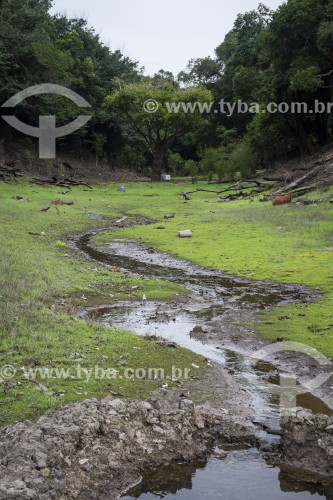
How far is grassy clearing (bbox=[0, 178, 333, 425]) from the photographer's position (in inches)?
295

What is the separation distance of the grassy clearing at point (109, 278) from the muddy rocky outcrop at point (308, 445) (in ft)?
6.17

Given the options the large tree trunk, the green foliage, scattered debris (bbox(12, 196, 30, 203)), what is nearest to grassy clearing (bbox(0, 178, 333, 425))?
scattered debris (bbox(12, 196, 30, 203))

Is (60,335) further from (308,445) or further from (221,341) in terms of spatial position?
(308,445)

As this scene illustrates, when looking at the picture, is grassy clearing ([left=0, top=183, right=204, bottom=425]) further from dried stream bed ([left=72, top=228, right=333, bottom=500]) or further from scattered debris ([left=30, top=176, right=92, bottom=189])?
scattered debris ([left=30, top=176, right=92, bottom=189])

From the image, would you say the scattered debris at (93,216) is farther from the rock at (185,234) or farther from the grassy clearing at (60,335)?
the grassy clearing at (60,335)

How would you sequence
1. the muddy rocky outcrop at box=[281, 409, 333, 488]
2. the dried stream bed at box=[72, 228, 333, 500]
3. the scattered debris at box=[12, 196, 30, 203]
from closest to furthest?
the dried stream bed at box=[72, 228, 333, 500] < the muddy rocky outcrop at box=[281, 409, 333, 488] < the scattered debris at box=[12, 196, 30, 203]

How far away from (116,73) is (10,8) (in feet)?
67.3

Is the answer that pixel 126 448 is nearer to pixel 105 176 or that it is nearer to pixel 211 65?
pixel 105 176

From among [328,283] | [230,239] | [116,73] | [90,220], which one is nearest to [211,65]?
[116,73]

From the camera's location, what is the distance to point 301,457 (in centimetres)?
603

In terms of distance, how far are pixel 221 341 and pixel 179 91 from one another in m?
43.5

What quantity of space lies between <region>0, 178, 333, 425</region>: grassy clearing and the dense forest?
13839 millimetres

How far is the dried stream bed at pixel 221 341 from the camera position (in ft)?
18.2

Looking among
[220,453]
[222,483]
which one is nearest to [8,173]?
[220,453]
